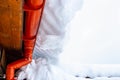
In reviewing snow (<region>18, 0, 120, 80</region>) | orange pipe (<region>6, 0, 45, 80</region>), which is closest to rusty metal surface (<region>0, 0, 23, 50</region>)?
orange pipe (<region>6, 0, 45, 80</region>)

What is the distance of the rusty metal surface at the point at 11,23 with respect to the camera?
98 cm

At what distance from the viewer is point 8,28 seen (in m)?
1.20

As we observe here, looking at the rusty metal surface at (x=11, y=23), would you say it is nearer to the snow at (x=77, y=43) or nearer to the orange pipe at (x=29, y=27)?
the orange pipe at (x=29, y=27)

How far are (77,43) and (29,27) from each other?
1.31 ft

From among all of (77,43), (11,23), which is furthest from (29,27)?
(77,43)

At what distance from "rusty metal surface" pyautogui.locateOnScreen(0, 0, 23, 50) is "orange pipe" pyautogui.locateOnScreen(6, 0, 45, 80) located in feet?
0.12

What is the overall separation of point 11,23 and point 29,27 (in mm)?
108

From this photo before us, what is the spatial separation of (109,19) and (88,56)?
1.45 ft

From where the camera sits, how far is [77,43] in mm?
1379

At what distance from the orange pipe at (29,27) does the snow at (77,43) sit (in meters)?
0.07

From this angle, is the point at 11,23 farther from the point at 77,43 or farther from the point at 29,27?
the point at 77,43

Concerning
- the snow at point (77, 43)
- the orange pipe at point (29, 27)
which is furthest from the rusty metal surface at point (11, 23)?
the snow at point (77, 43)

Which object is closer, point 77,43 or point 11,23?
point 11,23

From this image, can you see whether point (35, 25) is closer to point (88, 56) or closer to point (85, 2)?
point (85, 2)
